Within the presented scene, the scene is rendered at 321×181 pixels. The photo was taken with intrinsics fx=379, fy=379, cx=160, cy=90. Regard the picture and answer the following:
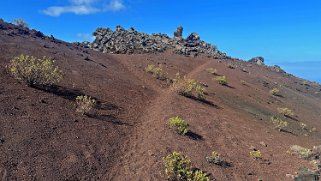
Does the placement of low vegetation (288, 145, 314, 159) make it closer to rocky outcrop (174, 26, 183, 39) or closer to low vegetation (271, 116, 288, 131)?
low vegetation (271, 116, 288, 131)

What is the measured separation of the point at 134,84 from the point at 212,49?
40734 mm

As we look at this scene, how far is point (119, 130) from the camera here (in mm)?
18219

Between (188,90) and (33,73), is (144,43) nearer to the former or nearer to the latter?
(188,90)

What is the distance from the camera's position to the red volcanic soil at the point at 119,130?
13984mm

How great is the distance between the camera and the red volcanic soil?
45.9ft

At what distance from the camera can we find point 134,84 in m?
29.0

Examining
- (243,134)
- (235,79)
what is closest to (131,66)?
(235,79)

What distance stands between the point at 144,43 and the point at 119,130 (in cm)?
3856

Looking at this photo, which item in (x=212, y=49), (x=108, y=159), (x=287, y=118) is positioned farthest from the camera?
(x=212, y=49)

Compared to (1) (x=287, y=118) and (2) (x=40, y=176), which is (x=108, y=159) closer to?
(2) (x=40, y=176)

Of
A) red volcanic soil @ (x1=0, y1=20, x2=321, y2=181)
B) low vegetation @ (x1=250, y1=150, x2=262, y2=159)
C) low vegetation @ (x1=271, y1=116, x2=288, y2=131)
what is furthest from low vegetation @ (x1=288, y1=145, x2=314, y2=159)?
low vegetation @ (x1=271, y1=116, x2=288, y2=131)

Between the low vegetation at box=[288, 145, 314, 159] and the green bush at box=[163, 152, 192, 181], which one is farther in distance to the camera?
the low vegetation at box=[288, 145, 314, 159]

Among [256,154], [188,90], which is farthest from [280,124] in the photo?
[256,154]

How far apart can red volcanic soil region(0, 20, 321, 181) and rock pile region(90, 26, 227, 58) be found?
59.8ft
